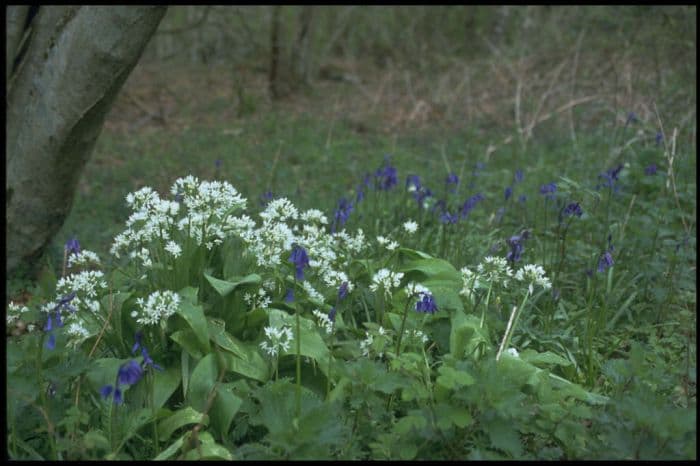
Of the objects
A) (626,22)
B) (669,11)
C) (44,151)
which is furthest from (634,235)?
(626,22)

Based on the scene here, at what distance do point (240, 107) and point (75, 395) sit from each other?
7755 millimetres

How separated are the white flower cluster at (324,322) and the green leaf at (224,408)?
1.53 ft

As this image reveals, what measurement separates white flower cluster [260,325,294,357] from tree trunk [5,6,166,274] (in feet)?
6.78

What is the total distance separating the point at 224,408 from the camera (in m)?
2.24

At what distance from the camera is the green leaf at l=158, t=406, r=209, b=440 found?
7.27 ft

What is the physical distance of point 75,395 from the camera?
226cm

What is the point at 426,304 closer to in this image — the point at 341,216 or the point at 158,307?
the point at 158,307

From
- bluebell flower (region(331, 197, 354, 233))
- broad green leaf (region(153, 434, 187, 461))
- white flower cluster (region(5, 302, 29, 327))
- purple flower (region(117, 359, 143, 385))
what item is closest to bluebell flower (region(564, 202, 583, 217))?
bluebell flower (region(331, 197, 354, 233))

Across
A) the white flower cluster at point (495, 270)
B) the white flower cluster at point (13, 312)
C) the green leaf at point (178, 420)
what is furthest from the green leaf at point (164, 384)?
the white flower cluster at point (495, 270)

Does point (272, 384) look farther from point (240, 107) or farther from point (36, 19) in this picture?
point (240, 107)

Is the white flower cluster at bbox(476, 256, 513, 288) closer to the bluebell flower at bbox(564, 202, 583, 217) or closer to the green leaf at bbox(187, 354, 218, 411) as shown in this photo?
the bluebell flower at bbox(564, 202, 583, 217)

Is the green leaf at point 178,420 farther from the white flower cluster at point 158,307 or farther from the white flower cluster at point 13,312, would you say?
the white flower cluster at point 13,312

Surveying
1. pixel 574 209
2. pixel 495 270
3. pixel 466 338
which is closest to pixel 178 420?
pixel 466 338

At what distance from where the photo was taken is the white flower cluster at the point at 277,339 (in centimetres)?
235
